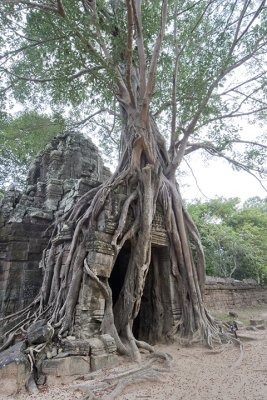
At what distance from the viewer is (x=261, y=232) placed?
15281mm

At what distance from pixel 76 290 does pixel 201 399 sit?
7.51ft

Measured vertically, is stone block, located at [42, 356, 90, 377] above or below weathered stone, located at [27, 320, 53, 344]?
below

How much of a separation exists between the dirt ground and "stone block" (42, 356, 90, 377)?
16 centimetres

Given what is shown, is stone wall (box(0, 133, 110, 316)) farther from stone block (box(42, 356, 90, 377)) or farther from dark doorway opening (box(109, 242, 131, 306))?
stone block (box(42, 356, 90, 377))

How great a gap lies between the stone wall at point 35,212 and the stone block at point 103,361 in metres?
2.32

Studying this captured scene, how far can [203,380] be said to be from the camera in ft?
11.9

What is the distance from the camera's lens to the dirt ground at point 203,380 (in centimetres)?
315

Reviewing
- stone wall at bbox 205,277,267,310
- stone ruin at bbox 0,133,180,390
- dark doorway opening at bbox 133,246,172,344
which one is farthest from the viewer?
stone wall at bbox 205,277,267,310

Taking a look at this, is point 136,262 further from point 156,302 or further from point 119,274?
point 119,274

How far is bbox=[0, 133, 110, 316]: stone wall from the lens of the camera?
5.69 metres

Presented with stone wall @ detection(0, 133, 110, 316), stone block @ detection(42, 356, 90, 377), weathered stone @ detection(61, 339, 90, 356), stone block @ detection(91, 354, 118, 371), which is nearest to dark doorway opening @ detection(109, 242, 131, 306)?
stone wall @ detection(0, 133, 110, 316)

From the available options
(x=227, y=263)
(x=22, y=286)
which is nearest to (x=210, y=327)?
(x=22, y=286)

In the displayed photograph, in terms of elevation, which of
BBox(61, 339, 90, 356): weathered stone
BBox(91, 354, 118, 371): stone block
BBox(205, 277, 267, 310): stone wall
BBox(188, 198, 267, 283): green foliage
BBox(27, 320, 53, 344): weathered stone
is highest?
BBox(188, 198, 267, 283): green foliage

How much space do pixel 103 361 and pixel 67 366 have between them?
1.75 ft
